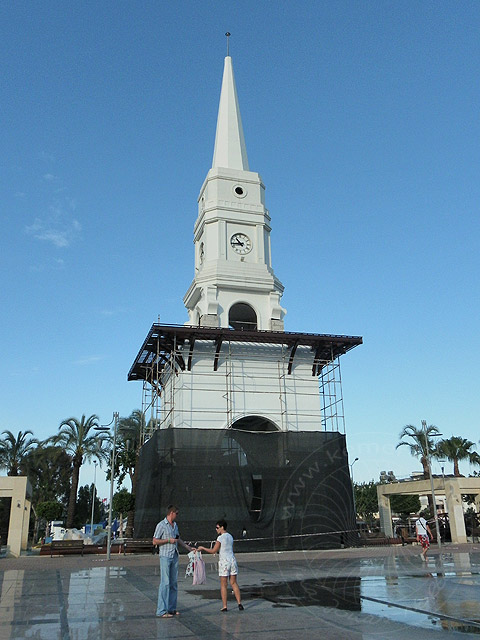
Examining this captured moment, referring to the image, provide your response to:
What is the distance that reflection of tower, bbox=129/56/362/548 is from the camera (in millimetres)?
28422

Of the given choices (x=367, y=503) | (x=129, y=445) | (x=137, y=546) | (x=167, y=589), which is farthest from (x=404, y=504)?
(x=167, y=589)

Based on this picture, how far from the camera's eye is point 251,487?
2877cm

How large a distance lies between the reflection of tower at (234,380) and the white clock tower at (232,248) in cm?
7

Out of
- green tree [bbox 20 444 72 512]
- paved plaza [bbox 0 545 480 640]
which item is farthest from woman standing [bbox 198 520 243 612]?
green tree [bbox 20 444 72 512]

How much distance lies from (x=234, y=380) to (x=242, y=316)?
17.6 feet

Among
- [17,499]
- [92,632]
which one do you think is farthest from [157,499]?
[92,632]

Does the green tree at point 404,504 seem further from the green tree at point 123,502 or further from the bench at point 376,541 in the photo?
the green tree at point 123,502

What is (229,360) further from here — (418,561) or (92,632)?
(92,632)

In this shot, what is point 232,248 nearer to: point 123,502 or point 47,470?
point 123,502

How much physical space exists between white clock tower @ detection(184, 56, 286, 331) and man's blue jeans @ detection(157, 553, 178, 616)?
2415 cm

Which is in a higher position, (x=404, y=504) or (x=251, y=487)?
(x=251, y=487)

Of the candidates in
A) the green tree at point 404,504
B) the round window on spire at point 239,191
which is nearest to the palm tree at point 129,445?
the round window on spire at point 239,191

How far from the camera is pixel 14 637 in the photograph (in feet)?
25.0

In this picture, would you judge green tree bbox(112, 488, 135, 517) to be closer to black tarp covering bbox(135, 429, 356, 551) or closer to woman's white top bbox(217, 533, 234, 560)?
black tarp covering bbox(135, 429, 356, 551)
